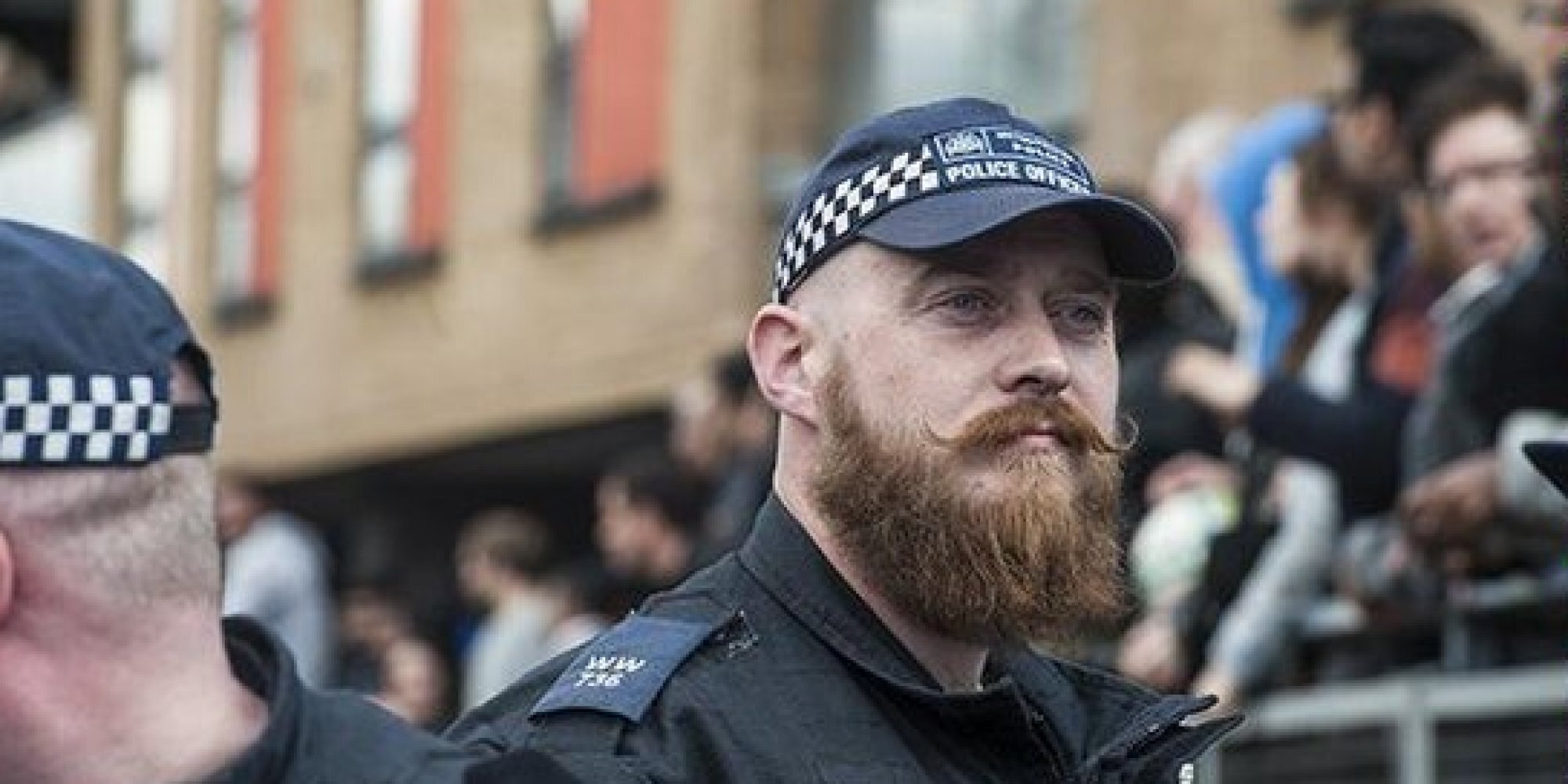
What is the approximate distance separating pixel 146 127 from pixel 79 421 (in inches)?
951

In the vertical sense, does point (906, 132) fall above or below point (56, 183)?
above

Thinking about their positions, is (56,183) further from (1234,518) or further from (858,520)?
(858,520)

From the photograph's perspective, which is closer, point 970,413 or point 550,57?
point 970,413

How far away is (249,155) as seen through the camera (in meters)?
25.4

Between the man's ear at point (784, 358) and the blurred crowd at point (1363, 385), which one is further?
the blurred crowd at point (1363, 385)

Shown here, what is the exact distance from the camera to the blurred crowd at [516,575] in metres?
11.9

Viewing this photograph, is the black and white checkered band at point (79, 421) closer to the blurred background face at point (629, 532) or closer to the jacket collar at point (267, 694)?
the jacket collar at point (267, 694)

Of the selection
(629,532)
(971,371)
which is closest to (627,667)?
(971,371)

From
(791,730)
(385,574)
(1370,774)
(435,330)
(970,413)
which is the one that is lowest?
(385,574)

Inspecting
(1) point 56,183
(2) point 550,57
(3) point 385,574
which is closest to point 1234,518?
(2) point 550,57

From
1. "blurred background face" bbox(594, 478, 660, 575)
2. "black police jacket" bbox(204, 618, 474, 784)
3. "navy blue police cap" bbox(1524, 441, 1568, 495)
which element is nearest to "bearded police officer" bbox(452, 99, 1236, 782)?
"navy blue police cap" bbox(1524, 441, 1568, 495)

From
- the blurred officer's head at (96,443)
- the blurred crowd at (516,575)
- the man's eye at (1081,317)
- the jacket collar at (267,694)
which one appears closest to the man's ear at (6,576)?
the blurred officer's head at (96,443)

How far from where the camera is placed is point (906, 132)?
16.5ft

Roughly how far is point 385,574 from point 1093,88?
7.70 metres
